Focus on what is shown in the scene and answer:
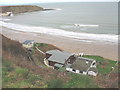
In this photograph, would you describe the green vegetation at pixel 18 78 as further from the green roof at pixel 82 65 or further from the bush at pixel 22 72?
the green roof at pixel 82 65

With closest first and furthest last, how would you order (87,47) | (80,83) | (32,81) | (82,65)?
1. (80,83)
2. (32,81)
3. (82,65)
4. (87,47)

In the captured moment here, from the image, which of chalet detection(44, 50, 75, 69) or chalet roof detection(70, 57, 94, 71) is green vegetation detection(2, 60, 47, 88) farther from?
chalet detection(44, 50, 75, 69)

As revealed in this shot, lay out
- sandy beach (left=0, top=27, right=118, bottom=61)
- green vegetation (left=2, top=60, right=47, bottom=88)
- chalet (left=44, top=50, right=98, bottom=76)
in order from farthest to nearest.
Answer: sandy beach (left=0, top=27, right=118, bottom=61), chalet (left=44, top=50, right=98, bottom=76), green vegetation (left=2, top=60, right=47, bottom=88)

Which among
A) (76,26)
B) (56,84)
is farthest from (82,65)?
(76,26)

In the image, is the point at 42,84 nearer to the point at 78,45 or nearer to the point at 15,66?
the point at 15,66

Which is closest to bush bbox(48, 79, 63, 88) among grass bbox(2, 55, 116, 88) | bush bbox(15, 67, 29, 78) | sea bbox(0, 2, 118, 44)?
grass bbox(2, 55, 116, 88)

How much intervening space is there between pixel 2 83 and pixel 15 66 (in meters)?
1.96

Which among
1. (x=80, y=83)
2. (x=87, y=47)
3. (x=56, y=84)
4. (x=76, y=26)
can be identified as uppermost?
(x=76, y=26)

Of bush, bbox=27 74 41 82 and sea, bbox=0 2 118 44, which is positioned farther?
sea, bbox=0 2 118 44

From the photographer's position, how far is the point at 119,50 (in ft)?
92.8

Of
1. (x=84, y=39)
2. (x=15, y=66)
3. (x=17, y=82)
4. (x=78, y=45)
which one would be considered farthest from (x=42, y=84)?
(x=84, y=39)

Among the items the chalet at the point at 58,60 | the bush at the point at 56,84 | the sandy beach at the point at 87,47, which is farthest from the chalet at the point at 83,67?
the bush at the point at 56,84

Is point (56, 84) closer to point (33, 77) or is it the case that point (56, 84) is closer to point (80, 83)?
point (80, 83)

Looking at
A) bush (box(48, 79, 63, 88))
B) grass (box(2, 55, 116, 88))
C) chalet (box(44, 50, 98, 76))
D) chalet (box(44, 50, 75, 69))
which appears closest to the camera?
bush (box(48, 79, 63, 88))
